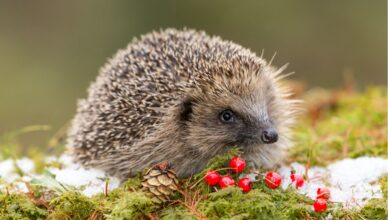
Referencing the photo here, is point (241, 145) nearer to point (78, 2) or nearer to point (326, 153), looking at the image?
point (326, 153)

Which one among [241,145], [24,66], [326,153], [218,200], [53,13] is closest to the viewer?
[218,200]

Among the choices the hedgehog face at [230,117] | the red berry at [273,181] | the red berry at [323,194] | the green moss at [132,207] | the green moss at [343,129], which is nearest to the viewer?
the green moss at [132,207]

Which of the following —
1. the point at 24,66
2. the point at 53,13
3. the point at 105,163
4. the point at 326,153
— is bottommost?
the point at 105,163

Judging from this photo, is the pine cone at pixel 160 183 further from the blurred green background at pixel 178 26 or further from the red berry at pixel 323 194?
the blurred green background at pixel 178 26

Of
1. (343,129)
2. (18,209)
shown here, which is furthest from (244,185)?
(343,129)

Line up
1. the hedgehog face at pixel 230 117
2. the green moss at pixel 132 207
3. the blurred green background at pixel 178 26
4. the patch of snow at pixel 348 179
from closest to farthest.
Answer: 1. the green moss at pixel 132 207
2. the patch of snow at pixel 348 179
3. the hedgehog face at pixel 230 117
4. the blurred green background at pixel 178 26

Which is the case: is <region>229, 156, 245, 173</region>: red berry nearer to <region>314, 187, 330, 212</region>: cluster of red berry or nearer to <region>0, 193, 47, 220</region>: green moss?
<region>314, 187, 330, 212</region>: cluster of red berry

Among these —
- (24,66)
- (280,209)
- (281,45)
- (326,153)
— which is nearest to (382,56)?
(281,45)

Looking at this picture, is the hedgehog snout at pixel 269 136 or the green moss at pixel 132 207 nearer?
the green moss at pixel 132 207

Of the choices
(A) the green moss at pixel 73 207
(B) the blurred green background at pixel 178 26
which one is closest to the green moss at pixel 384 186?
(A) the green moss at pixel 73 207
